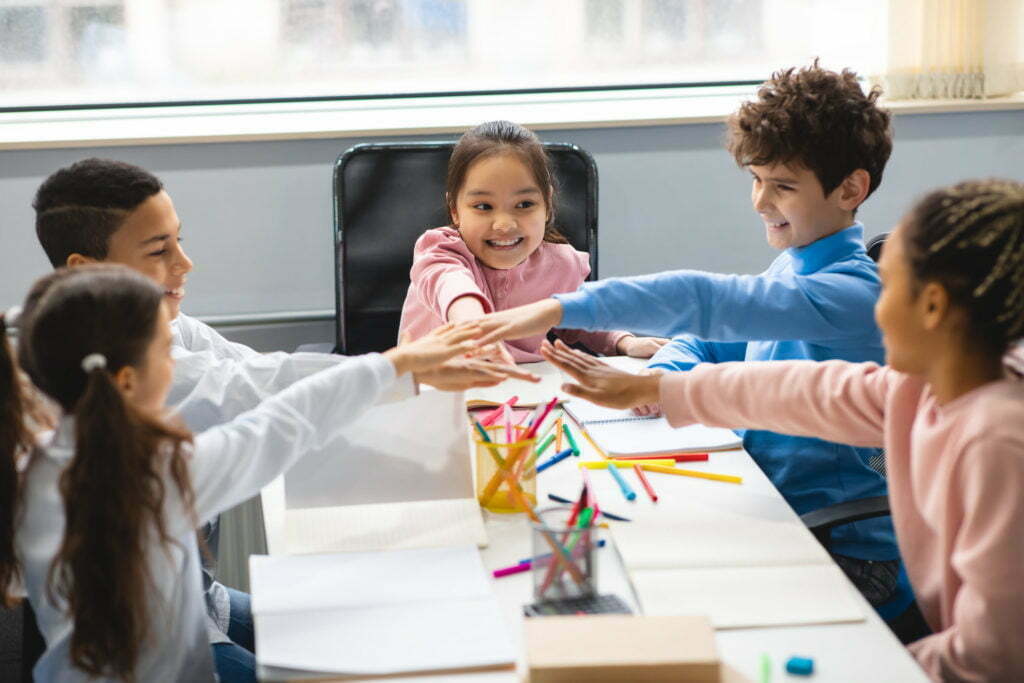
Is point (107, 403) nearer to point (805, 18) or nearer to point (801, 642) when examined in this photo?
point (801, 642)

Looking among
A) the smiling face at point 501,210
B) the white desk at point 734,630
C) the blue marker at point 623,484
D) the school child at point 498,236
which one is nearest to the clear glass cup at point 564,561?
the white desk at point 734,630

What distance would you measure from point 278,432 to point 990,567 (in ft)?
2.54

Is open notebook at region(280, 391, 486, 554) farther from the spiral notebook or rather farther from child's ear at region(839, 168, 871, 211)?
child's ear at region(839, 168, 871, 211)

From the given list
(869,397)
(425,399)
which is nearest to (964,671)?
(869,397)

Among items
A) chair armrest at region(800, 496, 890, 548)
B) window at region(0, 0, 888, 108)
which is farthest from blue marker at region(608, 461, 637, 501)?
window at region(0, 0, 888, 108)

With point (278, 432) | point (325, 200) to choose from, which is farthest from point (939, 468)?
point (325, 200)

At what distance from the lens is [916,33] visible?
3.15 m

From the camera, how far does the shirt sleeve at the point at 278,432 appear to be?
1.26 metres

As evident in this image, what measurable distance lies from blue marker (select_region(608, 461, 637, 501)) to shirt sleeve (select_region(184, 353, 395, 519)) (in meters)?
0.34

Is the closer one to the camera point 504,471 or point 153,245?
point 504,471

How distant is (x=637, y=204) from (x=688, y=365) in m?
1.37

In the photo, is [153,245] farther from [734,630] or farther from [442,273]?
[734,630]

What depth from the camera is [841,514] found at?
4.96ft

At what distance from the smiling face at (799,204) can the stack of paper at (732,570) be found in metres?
0.55
